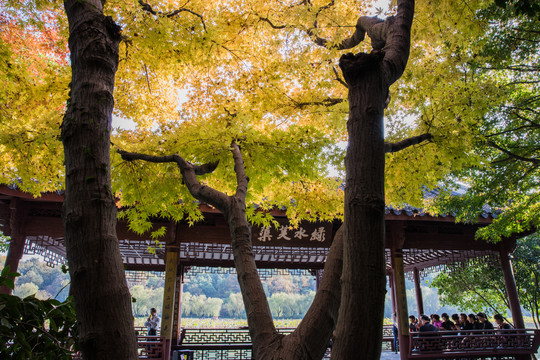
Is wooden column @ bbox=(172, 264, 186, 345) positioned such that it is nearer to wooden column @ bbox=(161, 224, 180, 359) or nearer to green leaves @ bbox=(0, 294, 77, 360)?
wooden column @ bbox=(161, 224, 180, 359)

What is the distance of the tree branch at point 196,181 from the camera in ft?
8.12

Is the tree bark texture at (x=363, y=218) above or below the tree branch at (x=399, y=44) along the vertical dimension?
below

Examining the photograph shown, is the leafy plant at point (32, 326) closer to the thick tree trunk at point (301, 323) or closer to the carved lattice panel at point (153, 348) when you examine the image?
the thick tree trunk at point (301, 323)

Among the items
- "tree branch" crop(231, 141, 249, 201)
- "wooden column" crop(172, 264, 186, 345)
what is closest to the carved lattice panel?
"wooden column" crop(172, 264, 186, 345)

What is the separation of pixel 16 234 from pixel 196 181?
6.47 m

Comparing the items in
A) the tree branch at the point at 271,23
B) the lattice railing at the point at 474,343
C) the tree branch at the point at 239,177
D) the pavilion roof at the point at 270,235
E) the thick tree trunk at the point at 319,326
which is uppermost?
the tree branch at the point at 271,23

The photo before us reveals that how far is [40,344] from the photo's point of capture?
167 cm

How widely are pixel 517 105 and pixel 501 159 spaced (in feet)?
3.70

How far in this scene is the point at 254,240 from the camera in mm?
A: 8383

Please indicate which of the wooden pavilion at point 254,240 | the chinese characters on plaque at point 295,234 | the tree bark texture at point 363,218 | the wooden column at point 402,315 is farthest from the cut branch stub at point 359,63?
the wooden column at point 402,315

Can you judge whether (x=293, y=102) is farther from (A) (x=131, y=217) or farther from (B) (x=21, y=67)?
(B) (x=21, y=67)

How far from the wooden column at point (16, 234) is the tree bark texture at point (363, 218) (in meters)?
7.74

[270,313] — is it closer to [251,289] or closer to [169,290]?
[251,289]

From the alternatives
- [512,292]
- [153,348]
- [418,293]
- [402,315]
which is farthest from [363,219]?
[418,293]
